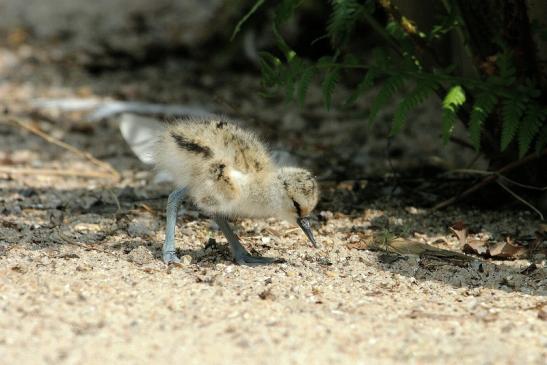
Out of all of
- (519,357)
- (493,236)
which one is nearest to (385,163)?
(493,236)

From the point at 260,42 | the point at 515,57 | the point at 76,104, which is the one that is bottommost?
the point at 76,104

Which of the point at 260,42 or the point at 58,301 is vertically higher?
the point at 260,42

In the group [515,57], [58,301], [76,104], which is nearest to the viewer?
[58,301]

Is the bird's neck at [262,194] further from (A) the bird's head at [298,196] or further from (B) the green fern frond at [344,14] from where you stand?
(B) the green fern frond at [344,14]

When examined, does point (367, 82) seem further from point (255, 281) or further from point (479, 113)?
point (255, 281)

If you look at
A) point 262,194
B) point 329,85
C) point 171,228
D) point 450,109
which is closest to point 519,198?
point 450,109

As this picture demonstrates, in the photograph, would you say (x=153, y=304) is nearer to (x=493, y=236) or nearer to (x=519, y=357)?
(x=519, y=357)
